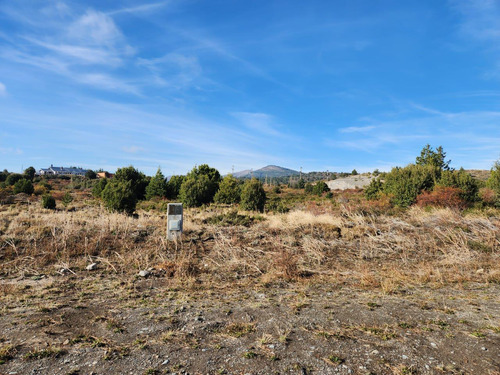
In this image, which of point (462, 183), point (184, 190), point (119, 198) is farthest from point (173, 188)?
point (462, 183)

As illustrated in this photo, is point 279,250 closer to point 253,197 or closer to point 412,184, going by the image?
point 253,197

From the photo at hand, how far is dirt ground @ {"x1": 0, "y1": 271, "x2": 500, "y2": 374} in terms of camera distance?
3.24 m

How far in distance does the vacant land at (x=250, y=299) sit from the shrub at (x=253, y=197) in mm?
9928

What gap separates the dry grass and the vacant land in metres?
0.05

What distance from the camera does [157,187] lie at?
31.0 m

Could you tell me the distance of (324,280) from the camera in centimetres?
698

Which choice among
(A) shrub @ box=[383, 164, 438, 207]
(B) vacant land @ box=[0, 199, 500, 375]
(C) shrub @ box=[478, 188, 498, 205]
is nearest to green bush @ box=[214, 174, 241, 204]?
(A) shrub @ box=[383, 164, 438, 207]

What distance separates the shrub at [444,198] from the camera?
17719 mm

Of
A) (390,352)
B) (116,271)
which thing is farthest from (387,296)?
(116,271)

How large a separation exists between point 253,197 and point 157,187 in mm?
14516

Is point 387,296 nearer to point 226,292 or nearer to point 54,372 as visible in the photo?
point 226,292

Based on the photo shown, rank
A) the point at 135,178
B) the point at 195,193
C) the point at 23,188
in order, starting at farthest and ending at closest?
the point at 135,178 < the point at 23,188 < the point at 195,193

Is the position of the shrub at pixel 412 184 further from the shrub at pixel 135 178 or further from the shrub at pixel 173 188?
the shrub at pixel 135 178

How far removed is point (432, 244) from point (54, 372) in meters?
10.4
